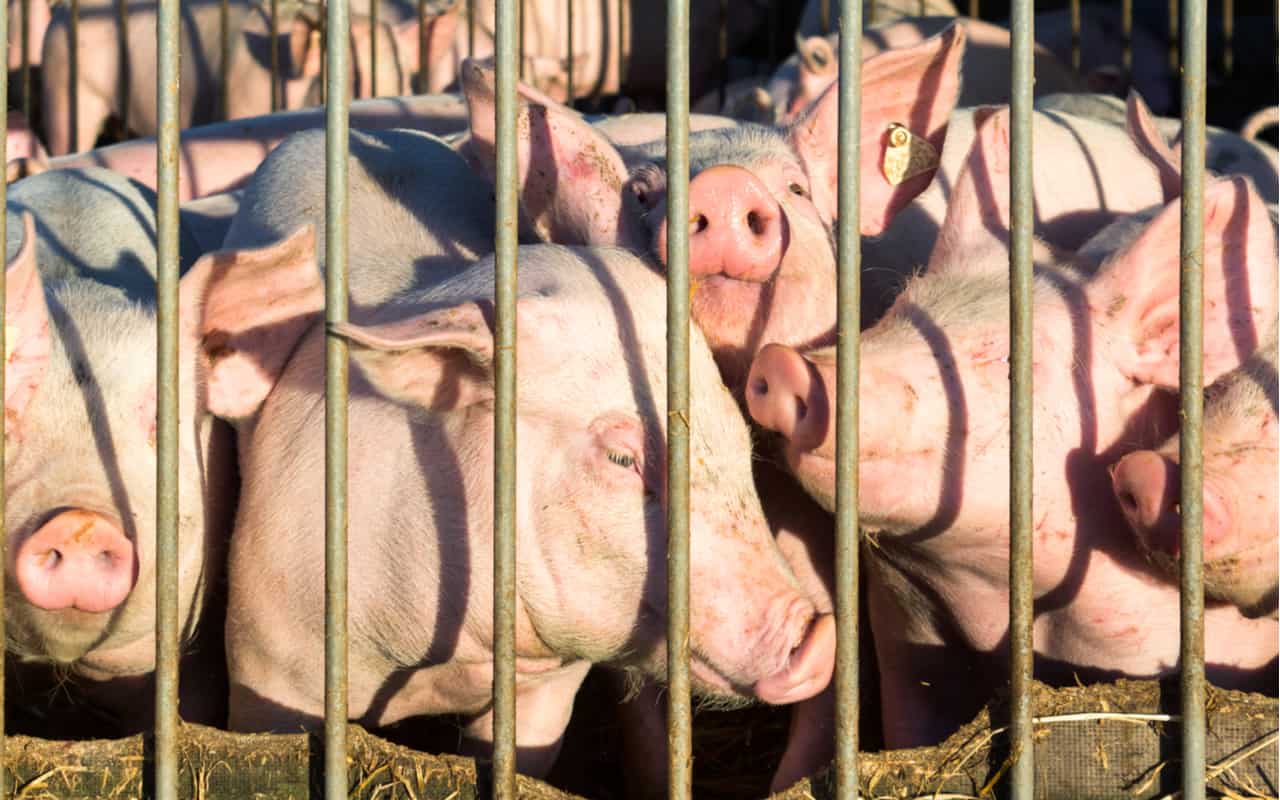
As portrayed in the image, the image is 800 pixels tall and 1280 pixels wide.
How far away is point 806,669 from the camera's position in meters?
2.22

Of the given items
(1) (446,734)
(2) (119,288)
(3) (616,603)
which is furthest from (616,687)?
(2) (119,288)

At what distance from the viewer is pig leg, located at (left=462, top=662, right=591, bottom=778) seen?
2721mm

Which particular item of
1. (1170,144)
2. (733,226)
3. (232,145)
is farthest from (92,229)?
(1170,144)

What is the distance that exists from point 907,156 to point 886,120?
0.30ft

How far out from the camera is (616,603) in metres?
2.29

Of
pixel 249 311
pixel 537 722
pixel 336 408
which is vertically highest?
pixel 249 311

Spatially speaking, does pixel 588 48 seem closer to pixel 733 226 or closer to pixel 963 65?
pixel 963 65

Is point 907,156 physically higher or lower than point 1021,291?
higher

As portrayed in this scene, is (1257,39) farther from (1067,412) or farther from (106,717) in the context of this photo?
(106,717)

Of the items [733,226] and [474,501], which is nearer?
[474,501]

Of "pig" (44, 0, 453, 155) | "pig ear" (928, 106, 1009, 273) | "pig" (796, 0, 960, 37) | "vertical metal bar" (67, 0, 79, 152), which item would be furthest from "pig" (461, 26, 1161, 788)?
"pig" (796, 0, 960, 37)

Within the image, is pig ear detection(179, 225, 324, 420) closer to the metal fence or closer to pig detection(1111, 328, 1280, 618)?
the metal fence

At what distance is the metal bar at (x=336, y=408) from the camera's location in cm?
209

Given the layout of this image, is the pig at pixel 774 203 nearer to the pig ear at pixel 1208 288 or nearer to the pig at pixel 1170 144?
the pig at pixel 1170 144
